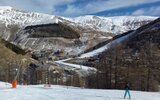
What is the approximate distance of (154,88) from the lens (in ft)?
283

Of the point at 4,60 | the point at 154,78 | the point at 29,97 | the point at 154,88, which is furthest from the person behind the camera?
the point at 4,60

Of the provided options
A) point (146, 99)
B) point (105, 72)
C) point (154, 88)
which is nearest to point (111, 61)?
point (105, 72)

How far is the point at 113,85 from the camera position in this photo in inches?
3868

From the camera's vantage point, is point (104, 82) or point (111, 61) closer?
point (104, 82)

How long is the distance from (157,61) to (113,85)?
21430 mm

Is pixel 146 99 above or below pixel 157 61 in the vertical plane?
below

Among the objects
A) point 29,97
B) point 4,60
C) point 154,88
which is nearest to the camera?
point 29,97

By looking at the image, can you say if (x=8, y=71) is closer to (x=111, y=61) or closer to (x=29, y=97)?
(x=111, y=61)

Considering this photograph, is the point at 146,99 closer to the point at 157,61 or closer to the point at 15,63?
the point at 157,61

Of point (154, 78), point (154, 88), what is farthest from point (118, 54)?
point (154, 88)

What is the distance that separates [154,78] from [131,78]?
5.82 metres

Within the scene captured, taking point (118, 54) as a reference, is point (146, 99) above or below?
below

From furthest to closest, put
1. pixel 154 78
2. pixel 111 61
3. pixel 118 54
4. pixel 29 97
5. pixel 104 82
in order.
Answer: pixel 118 54, pixel 111 61, pixel 104 82, pixel 154 78, pixel 29 97

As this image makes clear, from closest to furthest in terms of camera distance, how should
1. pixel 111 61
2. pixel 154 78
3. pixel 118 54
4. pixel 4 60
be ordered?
pixel 154 78
pixel 111 61
pixel 118 54
pixel 4 60
